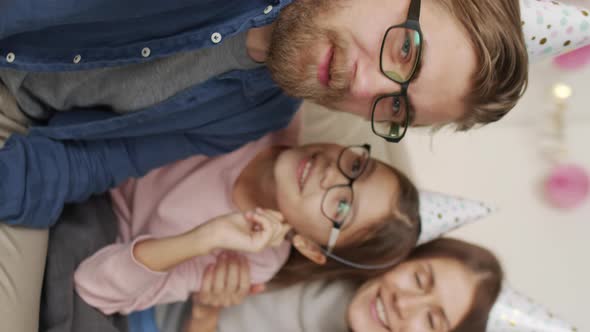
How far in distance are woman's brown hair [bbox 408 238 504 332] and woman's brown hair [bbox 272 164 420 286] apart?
0.06 meters

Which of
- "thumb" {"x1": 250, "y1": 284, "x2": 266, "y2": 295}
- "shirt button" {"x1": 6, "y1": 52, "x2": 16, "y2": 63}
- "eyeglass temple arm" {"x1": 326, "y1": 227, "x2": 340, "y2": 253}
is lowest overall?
"thumb" {"x1": 250, "y1": 284, "x2": 266, "y2": 295}

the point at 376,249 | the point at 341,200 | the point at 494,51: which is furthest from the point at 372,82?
the point at 376,249

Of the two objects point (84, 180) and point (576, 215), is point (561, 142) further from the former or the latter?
point (84, 180)

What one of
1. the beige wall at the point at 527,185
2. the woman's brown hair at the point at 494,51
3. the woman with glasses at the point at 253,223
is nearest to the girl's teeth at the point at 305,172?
the woman with glasses at the point at 253,223

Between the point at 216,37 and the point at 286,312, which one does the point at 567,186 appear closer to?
the point at 286,312

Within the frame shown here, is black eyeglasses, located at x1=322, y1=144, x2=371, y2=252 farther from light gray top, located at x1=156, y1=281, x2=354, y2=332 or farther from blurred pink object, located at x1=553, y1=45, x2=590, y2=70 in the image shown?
blurred pink object, located at x1=553, y1=45, x2=590, y2=70

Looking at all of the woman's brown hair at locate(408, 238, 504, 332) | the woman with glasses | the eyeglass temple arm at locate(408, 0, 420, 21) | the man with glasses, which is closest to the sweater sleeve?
the woman with glasses

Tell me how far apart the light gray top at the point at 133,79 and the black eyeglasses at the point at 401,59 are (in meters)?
0.28

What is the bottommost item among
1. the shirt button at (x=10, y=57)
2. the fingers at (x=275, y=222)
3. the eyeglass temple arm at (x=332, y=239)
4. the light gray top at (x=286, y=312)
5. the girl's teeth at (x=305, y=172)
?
the light gray top at (x=286, y=312)

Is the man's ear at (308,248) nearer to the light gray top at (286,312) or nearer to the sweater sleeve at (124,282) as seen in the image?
the light gray top at (286,312)

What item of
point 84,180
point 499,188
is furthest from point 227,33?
point 499,188

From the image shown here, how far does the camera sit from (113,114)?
114 centimetres

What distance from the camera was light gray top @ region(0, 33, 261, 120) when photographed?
3.47ft

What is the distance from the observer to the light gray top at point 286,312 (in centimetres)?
126
